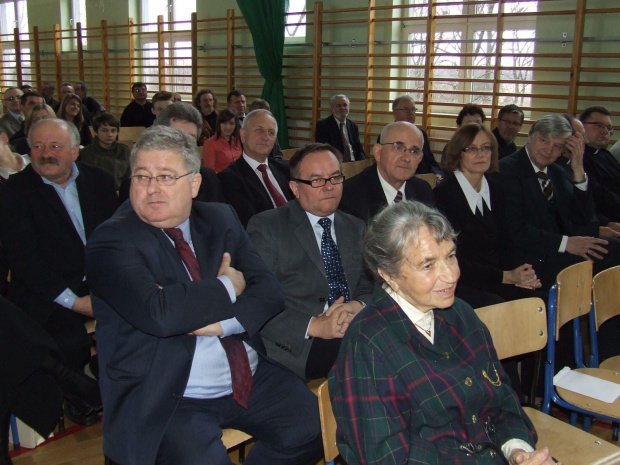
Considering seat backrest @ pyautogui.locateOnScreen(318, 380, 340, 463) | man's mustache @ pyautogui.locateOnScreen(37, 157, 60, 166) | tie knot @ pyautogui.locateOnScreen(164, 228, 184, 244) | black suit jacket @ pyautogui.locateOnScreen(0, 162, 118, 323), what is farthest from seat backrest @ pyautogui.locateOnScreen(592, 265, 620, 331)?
man's mustache @ pyautogui.locateOnScreen(37, 157, 60, 166)

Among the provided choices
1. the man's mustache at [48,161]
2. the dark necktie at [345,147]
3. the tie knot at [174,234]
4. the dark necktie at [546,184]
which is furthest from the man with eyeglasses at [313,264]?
the dark necktie at [345,147]

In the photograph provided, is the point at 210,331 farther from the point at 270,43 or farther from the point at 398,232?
the point at 270,43

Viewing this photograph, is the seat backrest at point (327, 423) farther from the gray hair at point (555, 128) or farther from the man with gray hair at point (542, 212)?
the gray hair at point (555, 128)

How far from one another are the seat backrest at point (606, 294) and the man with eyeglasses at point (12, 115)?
19.7ft

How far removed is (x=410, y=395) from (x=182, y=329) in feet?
2.30

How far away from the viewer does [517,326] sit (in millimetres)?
2154

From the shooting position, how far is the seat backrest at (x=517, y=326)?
211 centimetres

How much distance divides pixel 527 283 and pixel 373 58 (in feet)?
17.3

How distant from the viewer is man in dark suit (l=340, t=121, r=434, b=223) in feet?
9.75

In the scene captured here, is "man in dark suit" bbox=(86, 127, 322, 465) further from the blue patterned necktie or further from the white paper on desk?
the white paper on desk

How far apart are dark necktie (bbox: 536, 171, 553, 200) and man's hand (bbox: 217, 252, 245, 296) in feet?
8.22

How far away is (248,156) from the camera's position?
3695mm

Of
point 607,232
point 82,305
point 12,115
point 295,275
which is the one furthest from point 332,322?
point 12,115

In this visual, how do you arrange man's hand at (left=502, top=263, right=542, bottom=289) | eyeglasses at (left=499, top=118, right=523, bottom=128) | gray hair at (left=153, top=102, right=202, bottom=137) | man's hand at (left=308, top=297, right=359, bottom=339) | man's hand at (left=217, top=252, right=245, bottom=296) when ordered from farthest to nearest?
eyeglasses at (left=499, top=118, right=523, bottom=128), gray hair at (left=153, top=102, right=202, bottom=137), man's hand at (left=502, top=263, right=542, bottom=289), man's hand at (left=308, top=297, right=359, bottom=339), man's hand at (left=217, top=252, right=245, bottom=296)
